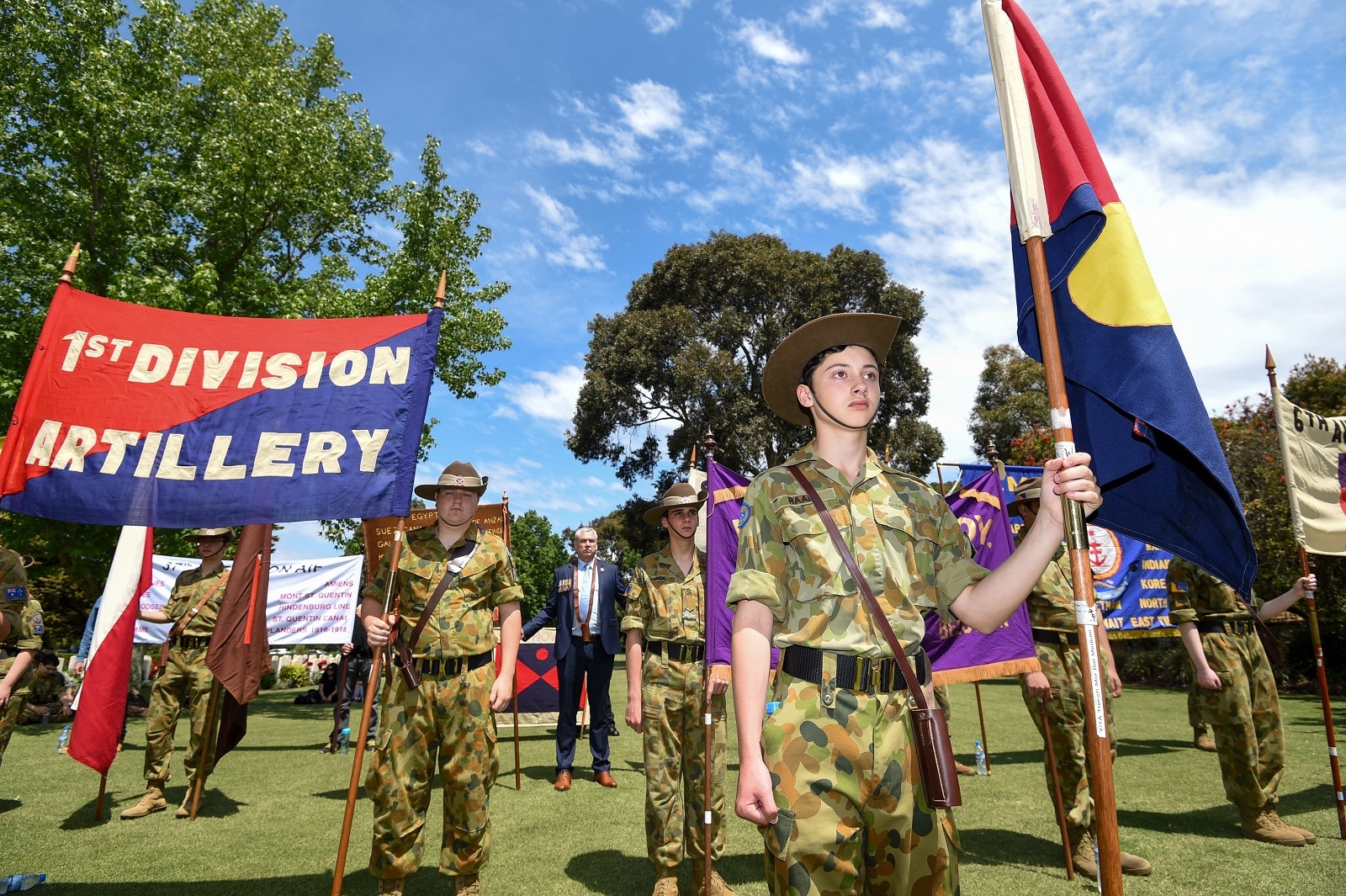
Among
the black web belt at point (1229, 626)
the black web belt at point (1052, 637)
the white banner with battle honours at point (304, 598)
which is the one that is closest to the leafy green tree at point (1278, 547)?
the black web belt at point (1229, 626)

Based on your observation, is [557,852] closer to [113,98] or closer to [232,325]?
[232,325]

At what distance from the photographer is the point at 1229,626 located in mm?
6582

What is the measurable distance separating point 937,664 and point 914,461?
21484 mm

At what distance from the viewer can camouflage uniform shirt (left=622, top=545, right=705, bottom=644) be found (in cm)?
585

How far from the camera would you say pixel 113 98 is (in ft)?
48.6

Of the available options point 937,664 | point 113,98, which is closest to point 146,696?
point 113,98

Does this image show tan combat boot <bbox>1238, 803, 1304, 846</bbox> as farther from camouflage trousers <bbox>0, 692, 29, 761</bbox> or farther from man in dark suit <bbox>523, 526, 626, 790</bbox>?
camouflage trousers <bbox>0, 692, 29, 761</bbox>

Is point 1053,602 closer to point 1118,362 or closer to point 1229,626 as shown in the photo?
point 1229,626

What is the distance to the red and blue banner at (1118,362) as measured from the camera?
2.64 meters

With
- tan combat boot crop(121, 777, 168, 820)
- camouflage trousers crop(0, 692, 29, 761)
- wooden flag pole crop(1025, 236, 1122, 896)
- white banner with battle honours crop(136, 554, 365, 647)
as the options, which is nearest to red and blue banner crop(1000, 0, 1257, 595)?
wooden flag pole crop(1025, 236, 1122, 896)

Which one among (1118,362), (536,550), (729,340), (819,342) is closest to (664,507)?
(819,342)

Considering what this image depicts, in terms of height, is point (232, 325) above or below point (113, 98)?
below

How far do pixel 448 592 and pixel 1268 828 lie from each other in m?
6.48

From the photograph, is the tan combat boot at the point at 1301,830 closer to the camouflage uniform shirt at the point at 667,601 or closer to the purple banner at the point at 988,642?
the purple banner at the point at 988,642
